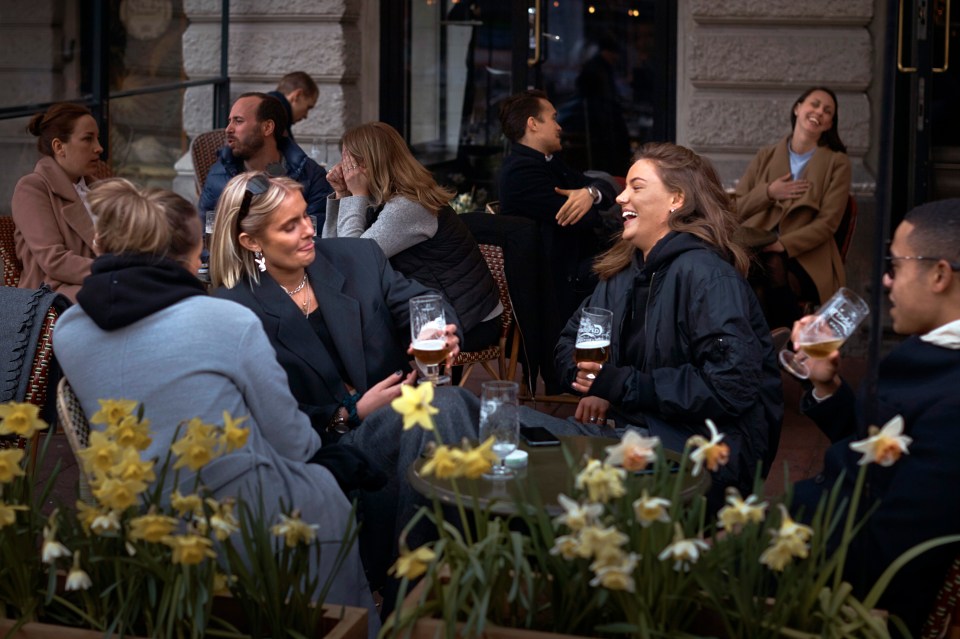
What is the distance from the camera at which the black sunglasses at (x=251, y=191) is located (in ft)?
12.9

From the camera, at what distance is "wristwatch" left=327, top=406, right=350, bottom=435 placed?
3.81 meters

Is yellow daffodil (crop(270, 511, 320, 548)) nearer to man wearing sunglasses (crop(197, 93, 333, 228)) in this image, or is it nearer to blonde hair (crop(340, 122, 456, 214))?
blonde hair (crop(340, 122, 456, 214))

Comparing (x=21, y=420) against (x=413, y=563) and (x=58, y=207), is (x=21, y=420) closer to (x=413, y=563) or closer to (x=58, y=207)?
(x=413, y=563)

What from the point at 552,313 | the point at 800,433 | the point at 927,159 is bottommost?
the point at 800,433

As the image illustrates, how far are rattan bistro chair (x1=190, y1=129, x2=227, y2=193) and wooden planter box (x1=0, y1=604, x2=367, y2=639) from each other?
18.5 feet

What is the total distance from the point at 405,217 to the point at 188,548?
3.21m

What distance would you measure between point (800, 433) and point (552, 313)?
1287 mm

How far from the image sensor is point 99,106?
7.86 metres

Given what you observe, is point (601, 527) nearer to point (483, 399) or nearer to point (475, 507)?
point (475, 507)

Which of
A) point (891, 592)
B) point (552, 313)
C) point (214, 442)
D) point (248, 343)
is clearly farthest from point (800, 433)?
point (214, 442)

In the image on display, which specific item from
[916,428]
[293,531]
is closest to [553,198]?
[916,428]

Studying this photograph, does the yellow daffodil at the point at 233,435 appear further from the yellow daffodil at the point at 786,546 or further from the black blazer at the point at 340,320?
the black blazer at the point at 340,320

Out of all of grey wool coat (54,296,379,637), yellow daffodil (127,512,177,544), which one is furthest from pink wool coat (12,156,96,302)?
yellow daffodil (127,512,177,544)

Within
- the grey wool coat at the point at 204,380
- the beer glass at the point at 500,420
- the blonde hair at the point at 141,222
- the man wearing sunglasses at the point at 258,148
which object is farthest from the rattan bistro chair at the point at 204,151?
the beer glass at the point at 500,420
